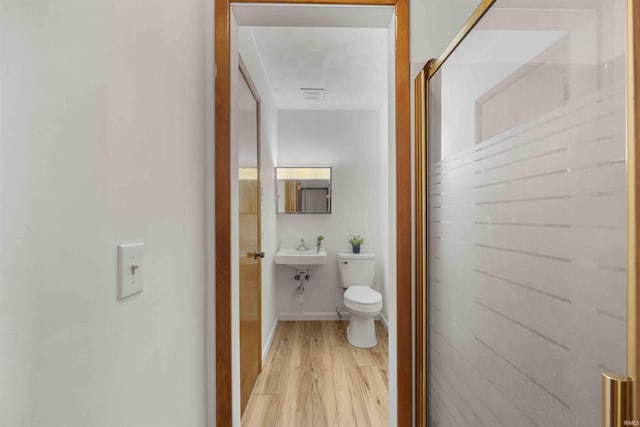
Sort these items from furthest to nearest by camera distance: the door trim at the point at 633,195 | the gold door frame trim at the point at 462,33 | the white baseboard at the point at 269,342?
the white baseboard at the point at 269,342, the gold door frame trim at the point at 462,33, the door trim at the point at 633,195

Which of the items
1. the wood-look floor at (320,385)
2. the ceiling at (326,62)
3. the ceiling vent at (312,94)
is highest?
the ceiling at (326,62)

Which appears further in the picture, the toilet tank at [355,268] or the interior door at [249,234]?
the toilet tank at [355,268]

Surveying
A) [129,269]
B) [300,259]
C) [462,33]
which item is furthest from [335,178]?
[129,269]

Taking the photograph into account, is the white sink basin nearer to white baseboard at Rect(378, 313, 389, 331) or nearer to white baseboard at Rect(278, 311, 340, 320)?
white baseboard at Rect(278, 311, 340, 320)

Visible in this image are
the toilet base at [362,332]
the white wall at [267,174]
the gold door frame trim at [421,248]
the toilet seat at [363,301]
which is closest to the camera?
the gold door frame trim at [421,248]

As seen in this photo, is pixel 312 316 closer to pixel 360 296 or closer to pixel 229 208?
pixel 360 296

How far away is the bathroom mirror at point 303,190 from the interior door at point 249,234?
1121mm

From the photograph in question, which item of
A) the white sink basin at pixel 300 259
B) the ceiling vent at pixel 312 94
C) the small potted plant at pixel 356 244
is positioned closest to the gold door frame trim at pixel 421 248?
the ceiling vent at pixel 312 94

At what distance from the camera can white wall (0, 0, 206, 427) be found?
453 millimetres

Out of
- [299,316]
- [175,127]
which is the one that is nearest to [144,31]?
[175,127]

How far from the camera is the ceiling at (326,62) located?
7.02 ft

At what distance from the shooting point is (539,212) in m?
0.59

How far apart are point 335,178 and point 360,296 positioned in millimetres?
1393

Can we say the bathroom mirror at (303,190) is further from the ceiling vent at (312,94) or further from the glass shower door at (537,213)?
the glass shower door at (537,213)
